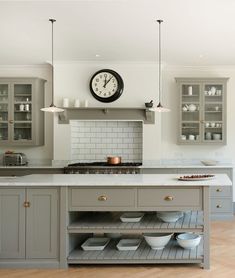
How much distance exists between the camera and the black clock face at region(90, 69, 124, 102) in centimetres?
654

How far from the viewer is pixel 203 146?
270 inches

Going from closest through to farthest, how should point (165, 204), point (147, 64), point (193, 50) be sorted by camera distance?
point (165, 204) < point (193, 50) < point (147, 64)

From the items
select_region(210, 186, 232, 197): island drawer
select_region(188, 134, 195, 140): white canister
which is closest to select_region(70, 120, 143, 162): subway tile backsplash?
select_region(188, 134, 195, 140): white canister

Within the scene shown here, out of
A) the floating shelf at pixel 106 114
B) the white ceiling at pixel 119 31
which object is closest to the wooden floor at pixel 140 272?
the white ceiling at pixel 119 31

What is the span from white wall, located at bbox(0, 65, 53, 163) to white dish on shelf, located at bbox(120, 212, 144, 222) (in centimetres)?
317

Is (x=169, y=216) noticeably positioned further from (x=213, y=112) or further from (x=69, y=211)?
(x=213, y=112)

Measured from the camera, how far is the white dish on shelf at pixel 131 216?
3.94 m

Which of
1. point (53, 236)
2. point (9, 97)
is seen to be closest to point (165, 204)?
point (53, 236)

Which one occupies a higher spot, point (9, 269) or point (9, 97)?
point (9, 97)

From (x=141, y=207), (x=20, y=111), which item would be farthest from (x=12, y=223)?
(x=20, y=111)

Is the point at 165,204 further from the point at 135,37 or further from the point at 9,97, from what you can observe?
the point at 9,97

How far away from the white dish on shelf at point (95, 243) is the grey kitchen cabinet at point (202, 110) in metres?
2.99

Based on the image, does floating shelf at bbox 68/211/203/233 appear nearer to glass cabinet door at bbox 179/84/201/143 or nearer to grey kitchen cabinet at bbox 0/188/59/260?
grey kitchen cabinet at bbox 0/188/59/260

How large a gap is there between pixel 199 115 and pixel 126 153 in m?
1.52
